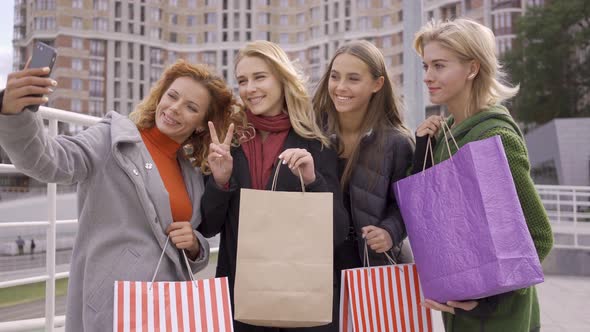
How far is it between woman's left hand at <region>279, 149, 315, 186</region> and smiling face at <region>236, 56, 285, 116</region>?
29 centimetres

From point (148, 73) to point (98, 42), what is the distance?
621cm

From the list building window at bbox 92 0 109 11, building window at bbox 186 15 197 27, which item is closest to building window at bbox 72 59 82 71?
building window at bbox 92 0 109 11

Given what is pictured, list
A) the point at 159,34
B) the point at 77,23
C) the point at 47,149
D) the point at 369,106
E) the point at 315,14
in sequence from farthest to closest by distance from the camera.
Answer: the point at 159,34, the point at 315,14, the point at 77,23, the point at 369,106, the point at 47,149

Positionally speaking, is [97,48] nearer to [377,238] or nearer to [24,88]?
[377,238]

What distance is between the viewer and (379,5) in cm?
6119

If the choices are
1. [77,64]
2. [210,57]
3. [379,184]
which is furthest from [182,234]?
[210,57]

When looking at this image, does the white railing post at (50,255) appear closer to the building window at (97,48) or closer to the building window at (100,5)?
the building window at (97,48)

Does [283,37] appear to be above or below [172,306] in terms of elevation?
above

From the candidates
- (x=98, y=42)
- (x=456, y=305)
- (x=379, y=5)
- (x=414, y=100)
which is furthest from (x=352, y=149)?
(x=98, y=42)

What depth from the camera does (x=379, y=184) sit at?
2076 millimetres

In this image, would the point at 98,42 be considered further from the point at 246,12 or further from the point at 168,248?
the point at 168,248

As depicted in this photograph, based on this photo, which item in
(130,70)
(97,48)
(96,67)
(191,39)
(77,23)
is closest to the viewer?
(96,67)

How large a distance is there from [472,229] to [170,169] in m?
0.97

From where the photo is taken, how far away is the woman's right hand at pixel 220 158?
1.87m
